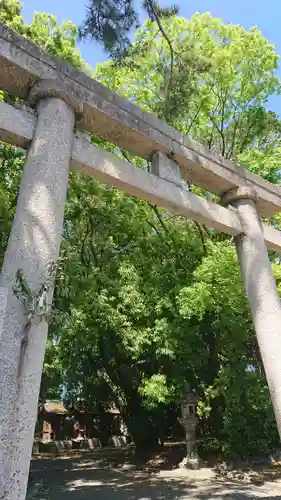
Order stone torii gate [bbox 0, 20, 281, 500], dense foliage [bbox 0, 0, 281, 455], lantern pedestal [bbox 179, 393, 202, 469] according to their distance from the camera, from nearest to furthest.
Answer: stone torii gate [bbox 0, 20, 281, 500], dense foliage [bbox 0, 0, 281, 455], lantern pedestal [bbox 179, 393, 202, 469]

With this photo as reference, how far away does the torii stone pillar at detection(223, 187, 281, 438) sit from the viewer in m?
5.09

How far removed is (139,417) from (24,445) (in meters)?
11.1

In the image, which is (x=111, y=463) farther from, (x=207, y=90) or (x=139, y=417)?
(x=207, y=90)

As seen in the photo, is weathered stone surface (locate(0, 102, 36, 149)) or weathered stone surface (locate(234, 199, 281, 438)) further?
weathered stone surface (locate(234, 199, 281, 438))

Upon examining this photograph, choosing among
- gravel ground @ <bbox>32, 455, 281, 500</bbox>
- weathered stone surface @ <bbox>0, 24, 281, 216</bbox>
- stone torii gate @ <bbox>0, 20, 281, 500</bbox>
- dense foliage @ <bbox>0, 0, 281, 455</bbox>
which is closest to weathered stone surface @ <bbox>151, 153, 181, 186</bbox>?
stone torii gate @ <bbox>0, 20, 281, 500</bbox>

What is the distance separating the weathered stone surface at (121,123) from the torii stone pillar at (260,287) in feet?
1.31

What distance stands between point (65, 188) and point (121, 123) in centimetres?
158

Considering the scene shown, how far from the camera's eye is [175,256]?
1113 centimetres

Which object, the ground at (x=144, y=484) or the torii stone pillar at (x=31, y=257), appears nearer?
the torii stone pillar at (x=31, y=257)

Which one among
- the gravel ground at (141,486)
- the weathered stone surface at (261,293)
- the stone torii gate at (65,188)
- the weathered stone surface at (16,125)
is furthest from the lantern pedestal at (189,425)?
the weathered stone surface at (16,125)

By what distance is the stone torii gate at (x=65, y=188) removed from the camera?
3.12m

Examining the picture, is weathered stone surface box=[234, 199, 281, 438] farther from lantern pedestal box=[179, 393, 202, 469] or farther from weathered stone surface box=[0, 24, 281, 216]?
lantern pedestal box=[179, 393, 202, 469]

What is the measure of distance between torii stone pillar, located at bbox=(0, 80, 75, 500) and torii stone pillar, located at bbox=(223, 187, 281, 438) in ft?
10.2

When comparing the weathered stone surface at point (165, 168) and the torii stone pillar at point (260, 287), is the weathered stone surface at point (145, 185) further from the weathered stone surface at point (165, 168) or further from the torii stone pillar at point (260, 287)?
the torii stone pillar at point (260, 287)
